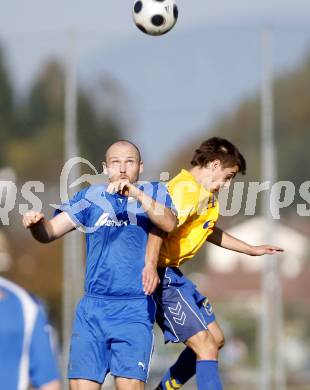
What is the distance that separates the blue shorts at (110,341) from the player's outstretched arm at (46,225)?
0.44 meters

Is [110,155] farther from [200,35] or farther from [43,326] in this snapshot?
[200,35]

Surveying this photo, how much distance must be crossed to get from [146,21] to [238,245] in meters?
2.05

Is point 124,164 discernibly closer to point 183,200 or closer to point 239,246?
point 183,200

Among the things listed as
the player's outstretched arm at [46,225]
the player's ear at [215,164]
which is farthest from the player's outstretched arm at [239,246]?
the player's outstretched arm at [46,225]

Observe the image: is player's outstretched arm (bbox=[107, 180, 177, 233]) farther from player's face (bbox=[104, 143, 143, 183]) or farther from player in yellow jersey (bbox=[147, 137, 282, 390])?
player in yellow jersey (bbox=[147, 137, 282, 390])

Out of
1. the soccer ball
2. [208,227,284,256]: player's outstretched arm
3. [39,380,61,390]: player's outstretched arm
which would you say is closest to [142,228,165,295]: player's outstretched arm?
[208,227,284,256]: player's outstretched arm

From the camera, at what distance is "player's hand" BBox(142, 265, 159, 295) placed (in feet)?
19.7

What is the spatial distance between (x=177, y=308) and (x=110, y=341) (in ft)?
2.35

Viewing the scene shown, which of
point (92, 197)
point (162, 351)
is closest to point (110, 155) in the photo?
point (92, 197)

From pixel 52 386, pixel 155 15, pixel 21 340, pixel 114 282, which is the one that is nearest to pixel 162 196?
pixel 114 282

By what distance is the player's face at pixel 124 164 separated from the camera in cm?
610

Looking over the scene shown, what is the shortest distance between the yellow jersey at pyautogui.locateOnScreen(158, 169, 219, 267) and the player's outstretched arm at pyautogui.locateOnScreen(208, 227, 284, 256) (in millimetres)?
326

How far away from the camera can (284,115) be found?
657 inches

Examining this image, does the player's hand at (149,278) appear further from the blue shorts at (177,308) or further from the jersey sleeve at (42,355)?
the jersey sleeve at (42,355)
